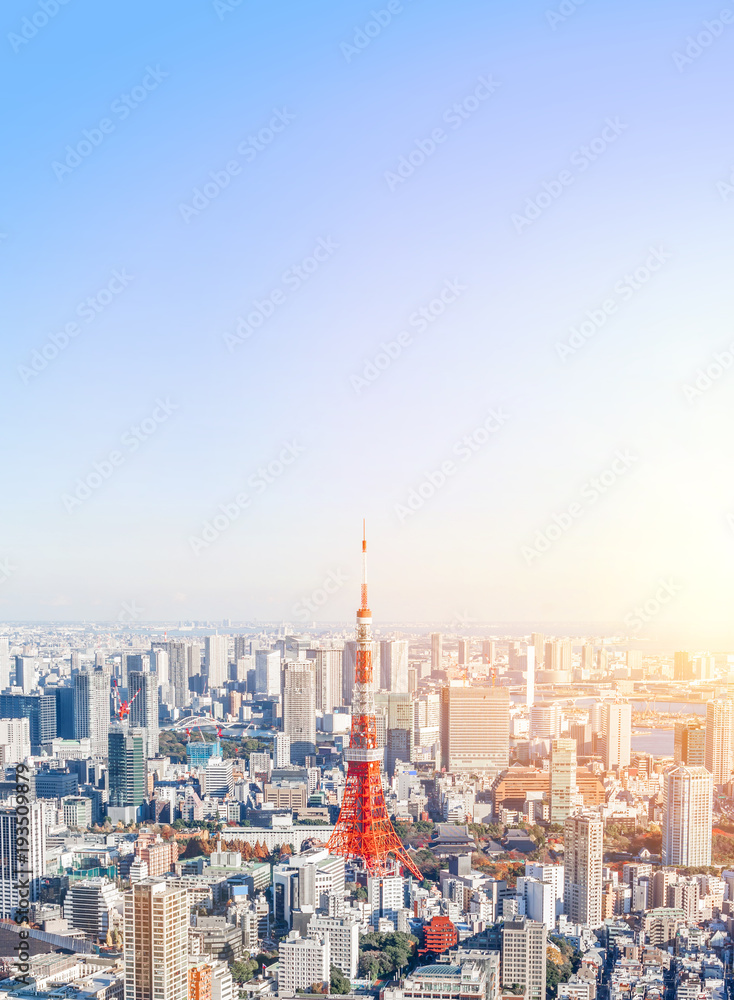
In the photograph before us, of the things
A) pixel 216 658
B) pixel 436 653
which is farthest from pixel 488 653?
pixel 216 658

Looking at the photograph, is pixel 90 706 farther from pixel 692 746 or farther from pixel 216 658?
pixel 692 746

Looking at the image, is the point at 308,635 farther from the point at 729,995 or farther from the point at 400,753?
the point at 729,995

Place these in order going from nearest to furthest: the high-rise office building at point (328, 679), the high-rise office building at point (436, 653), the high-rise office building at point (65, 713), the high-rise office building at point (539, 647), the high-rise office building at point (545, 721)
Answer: the high-rise office building at point (545, 721)
the high-rise office building at point (65, 713)
the high-rise office building at point (539, 647)
the high-rise office building at point (328, 679)
the high-rise office building at point (436, 653)

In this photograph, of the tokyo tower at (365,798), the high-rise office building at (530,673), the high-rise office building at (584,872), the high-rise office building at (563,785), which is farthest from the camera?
the high-rise office building at (530,673)

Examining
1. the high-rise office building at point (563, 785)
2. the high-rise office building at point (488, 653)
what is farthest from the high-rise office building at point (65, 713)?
the high-rise office building at point (563, 785)

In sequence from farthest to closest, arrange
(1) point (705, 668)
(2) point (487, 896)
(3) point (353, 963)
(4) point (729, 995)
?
(1) point (705, 668) → (2) point (487, 896) → (3) point (353, 963) → (4) point (729, 995)

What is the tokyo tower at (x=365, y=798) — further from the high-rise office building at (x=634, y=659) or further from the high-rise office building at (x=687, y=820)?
the high-rise office building at (x=634, y=659)

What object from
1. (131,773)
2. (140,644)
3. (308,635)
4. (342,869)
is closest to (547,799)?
(342,869)
